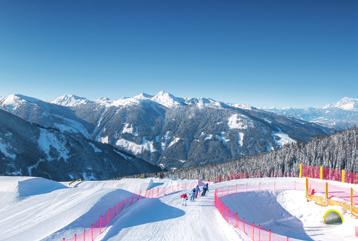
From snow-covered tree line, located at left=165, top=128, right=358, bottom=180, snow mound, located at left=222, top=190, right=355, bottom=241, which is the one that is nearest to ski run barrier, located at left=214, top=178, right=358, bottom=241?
snow mound, located at left=222, top=190, right=355, bottom=241

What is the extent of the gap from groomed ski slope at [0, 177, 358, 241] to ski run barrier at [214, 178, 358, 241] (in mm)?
1168

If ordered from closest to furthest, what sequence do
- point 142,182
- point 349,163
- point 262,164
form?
point 142,182
point 349,163
point 262,164

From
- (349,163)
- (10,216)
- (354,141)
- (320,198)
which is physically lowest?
(10,216)

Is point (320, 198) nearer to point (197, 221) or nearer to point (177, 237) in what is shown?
point (197, 221)

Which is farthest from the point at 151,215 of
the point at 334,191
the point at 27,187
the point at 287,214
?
the point at 27,187

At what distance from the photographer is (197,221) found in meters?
40.6

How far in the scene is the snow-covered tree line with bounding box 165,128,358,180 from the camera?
144 m

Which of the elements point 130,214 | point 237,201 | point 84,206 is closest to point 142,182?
point 237,201

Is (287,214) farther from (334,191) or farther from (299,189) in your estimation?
(334,191)

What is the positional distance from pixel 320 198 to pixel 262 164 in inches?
4168

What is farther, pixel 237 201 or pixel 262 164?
pixel 262 164

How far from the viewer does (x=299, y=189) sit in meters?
72.7

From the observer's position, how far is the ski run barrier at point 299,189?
1659 inches

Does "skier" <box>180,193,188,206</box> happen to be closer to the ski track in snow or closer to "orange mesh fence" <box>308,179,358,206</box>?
the ski track in snow
